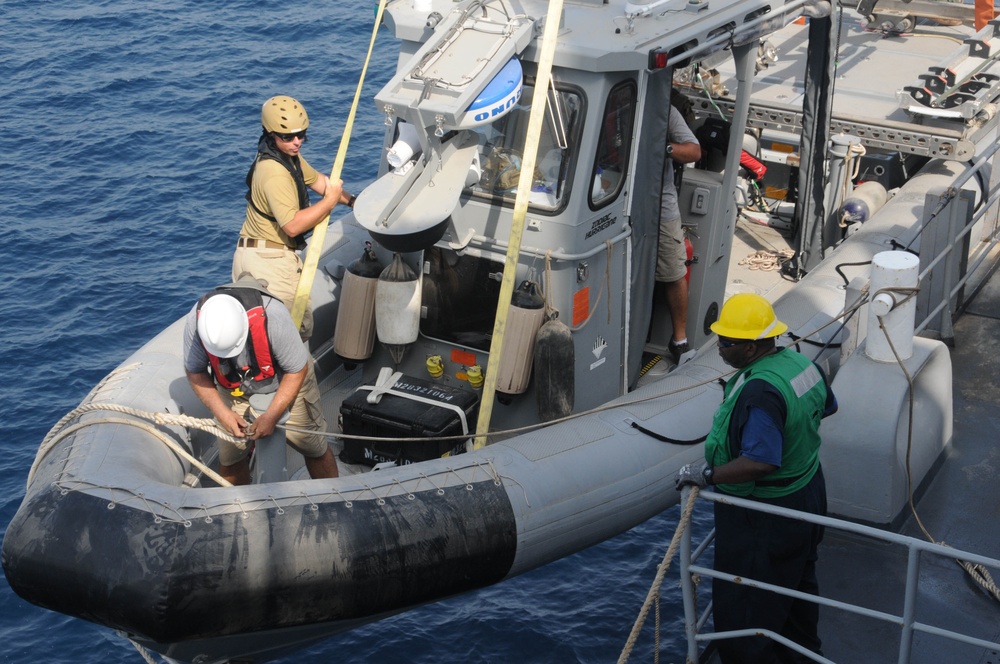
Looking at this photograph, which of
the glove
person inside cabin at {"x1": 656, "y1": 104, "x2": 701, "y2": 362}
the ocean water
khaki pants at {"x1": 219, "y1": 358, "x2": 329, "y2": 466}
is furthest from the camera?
the ocean water

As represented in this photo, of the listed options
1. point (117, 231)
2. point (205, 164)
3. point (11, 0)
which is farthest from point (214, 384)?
point (11, 0)

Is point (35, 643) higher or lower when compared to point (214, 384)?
lower

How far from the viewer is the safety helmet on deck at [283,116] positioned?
5.99 m

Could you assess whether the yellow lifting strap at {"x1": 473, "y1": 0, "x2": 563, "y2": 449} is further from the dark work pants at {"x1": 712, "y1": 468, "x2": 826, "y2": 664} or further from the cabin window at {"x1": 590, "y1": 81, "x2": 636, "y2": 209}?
the dark work pants at {"x1": 712, "y1": 468, "x2": 826, "y2": 664}

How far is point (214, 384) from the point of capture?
227 inches

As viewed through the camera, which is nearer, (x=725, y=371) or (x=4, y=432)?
(x=725, y=371)

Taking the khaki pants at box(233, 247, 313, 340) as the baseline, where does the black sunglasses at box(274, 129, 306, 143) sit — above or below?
above

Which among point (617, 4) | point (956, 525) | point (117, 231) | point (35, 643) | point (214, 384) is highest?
point (617, 4)

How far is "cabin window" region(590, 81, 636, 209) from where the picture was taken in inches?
251

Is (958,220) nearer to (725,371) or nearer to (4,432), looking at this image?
(725,371)

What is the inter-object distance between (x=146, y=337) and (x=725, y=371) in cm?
636

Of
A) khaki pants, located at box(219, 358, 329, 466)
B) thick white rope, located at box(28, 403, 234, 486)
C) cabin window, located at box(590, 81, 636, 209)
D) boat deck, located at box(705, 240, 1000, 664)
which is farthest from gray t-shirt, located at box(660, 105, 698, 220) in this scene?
thick white rope, located at box(28, 403, 234, 486)

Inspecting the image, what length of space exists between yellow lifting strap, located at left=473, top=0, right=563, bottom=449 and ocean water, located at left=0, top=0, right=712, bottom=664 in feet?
7.26

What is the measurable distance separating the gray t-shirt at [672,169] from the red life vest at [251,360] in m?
2.58
